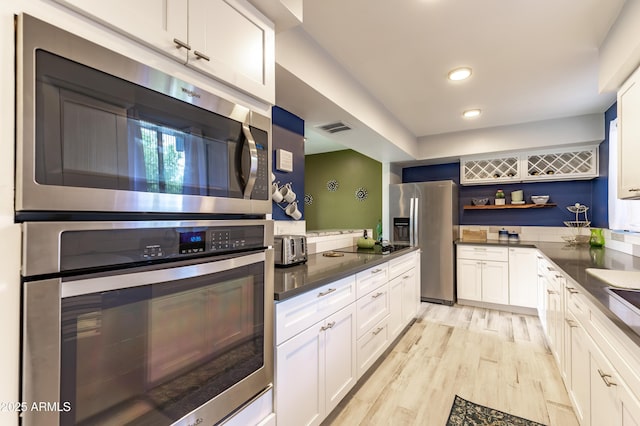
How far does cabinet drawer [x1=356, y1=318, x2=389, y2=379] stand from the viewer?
6.98 feet

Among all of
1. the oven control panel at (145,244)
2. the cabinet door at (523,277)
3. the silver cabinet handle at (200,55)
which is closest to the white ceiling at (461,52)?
the silver cabinet handle at (200,55)

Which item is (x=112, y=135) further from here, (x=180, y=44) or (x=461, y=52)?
(x=461, y=52)

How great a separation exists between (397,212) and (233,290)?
12.5ft

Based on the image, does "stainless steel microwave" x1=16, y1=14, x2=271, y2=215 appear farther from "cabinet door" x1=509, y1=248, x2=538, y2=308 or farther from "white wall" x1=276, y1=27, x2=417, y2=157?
"cabinet door" x1=509, y1=248, x2=538, y2=308

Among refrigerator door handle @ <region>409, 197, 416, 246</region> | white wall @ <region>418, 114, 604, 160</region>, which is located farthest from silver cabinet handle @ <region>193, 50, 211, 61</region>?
white wall @ <region>418, 114, 604, 160</region>

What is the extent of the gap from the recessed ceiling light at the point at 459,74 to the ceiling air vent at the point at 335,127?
99 centimetres

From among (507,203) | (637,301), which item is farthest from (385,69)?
(507,203)

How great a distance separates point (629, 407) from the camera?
1014 mm

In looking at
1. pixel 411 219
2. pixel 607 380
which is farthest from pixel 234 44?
pixel 411 219

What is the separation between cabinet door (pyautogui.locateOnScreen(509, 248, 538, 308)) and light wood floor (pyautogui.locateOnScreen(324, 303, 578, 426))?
46 cm

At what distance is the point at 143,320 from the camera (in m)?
0.83

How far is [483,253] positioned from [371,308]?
8.52ft

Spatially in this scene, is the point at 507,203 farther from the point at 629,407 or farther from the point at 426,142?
the point at 629,407

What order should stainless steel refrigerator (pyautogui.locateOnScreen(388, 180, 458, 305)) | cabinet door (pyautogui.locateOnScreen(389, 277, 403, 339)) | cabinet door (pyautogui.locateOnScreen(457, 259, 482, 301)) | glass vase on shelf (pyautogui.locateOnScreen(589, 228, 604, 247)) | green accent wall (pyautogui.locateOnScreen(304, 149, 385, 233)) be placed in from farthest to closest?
1. green accent wall (pyautogui.locateOnScreen(304, 149, 385, 233))
2. stainless steel refrigerator (pyautogui.locateOnScreen(388, 180, 458, 305))
3. cabinet door (pyautogui.locateOnScreen(457, 259, 482, 301))
4. glass vase on shelf (pyautogui.locateOnScreen(589, 228, 604, 247))
5. cabinet door (pyautogui.locateOnScreen(389, 277, 403, 339))
